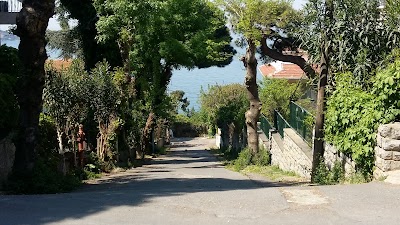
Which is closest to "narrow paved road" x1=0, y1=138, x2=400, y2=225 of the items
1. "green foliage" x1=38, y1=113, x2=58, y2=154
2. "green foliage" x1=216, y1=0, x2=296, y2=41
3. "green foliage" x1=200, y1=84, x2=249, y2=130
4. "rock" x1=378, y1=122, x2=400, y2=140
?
"rock" x1=378, y1=122, x2=400, y2=140

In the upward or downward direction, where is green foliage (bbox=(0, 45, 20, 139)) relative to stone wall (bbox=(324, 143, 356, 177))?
upward

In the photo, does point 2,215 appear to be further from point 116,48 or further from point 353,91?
point 116,48

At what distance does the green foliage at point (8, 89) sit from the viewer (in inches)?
444

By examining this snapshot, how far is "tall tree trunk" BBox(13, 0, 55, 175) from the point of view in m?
11.4

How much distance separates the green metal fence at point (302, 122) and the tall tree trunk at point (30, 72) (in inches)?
299

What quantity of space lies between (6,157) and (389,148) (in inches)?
300

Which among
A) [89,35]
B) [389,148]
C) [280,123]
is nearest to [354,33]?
[389,148]

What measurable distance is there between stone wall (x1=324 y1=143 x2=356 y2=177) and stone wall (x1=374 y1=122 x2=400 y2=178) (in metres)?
1.54

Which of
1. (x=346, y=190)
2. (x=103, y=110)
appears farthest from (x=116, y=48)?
(x=346, y=190)

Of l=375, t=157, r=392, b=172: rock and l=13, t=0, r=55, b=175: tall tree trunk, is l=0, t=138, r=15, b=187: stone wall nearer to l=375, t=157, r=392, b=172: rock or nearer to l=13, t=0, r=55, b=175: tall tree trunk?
l=13, t=0, r=55, b=175: tall tree trunk

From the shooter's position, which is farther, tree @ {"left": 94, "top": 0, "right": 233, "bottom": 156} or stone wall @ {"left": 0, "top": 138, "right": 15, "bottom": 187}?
tree @ {"left": 94, "top": 0, "right": 233, "bottom": 156}

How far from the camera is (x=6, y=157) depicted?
1188 cm

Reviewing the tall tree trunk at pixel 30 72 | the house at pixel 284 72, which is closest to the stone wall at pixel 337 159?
the tall tree trunk at pixel 30 72

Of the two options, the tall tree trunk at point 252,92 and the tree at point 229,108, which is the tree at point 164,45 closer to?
the tall tree trunk at point 252,92
